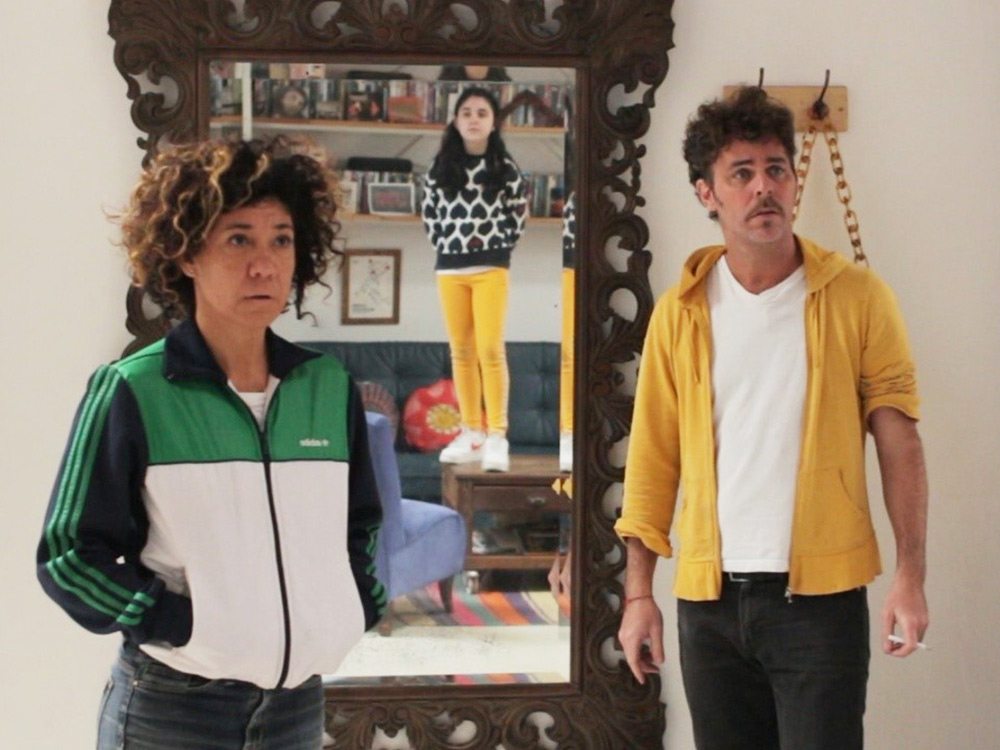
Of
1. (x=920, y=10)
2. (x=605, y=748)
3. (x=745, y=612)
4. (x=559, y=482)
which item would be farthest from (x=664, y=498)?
(x=920, y=10)

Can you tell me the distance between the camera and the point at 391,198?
2922 mm

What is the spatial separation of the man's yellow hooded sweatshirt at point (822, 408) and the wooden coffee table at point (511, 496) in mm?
550

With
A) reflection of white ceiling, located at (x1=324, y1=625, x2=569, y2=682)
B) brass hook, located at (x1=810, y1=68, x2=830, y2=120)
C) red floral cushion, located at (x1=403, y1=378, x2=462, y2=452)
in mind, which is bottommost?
reflection of white ceiling, located at (x1=324, y1=625, x2=569, y2=682)

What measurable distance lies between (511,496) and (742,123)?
92 cm

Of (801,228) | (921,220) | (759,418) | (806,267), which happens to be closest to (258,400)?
(759,418)

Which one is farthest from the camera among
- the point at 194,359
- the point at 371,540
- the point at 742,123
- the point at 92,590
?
the point at 742,123

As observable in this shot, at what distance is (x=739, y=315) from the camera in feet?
7.93

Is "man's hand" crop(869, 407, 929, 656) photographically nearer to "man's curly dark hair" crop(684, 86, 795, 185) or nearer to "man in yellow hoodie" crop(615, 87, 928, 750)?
"man in yellow hoodie" crop(615, 87, 928, 750)

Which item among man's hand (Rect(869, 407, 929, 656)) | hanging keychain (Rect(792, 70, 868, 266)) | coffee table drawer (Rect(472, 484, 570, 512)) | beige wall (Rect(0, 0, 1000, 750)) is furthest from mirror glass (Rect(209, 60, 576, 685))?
man's hand (Rect(869, 407, 929, 656))

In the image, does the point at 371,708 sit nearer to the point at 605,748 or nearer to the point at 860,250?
the point at 605,748

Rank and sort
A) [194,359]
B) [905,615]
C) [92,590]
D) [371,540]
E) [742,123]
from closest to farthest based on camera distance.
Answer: [92,590]
[194,359]
[371,540]
[905,615]
[742,123]

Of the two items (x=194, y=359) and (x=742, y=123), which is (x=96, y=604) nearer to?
(x=194, y=359)

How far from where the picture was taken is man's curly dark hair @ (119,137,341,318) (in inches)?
74.5

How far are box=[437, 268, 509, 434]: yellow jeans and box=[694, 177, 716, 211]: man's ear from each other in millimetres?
544
